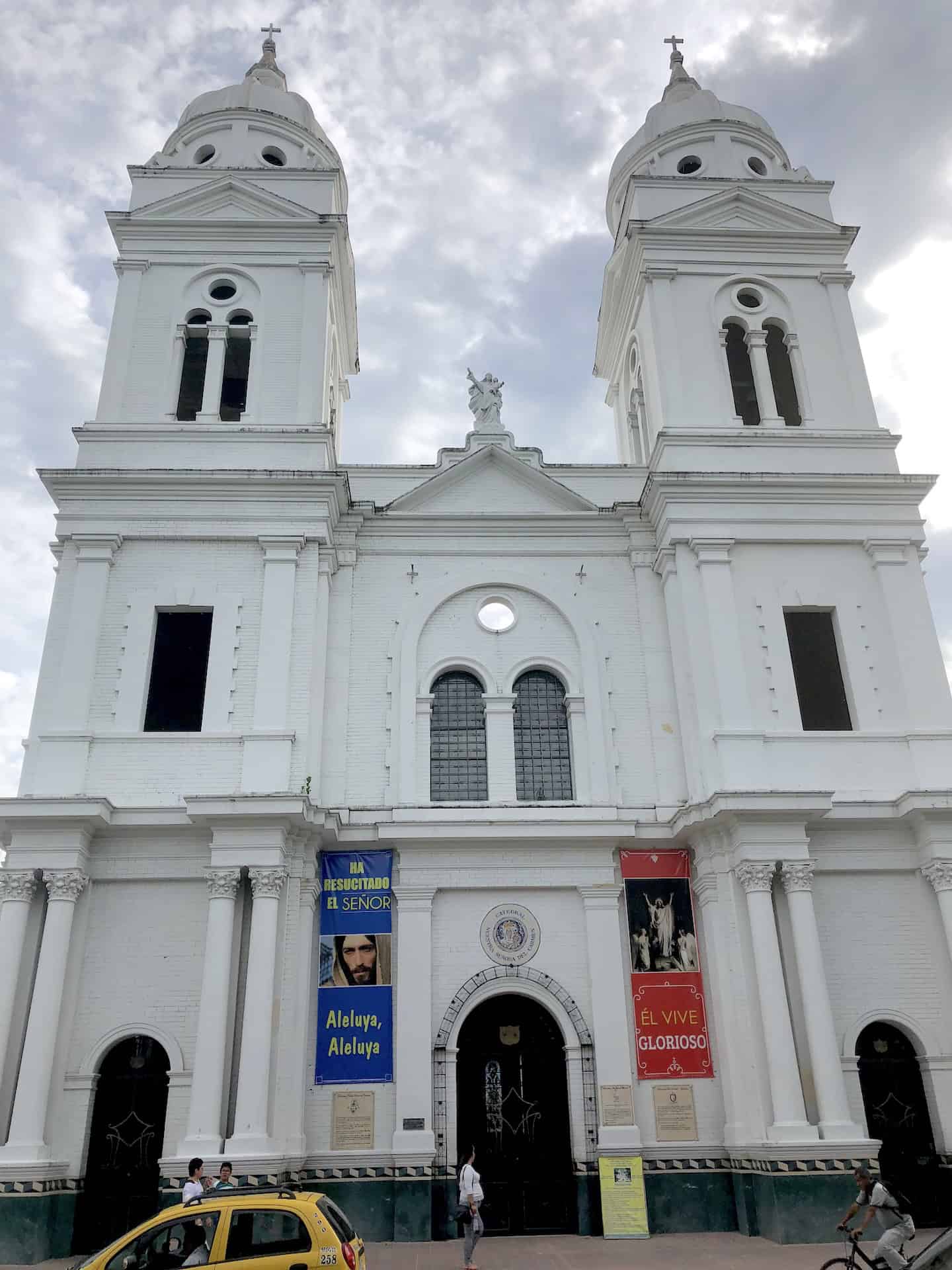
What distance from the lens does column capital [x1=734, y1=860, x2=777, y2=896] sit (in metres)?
17.2

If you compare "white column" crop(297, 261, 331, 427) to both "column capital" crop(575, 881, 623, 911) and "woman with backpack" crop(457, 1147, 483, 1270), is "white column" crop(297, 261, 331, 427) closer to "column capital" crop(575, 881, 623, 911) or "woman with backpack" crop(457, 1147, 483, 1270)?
"column capital" crop(575, 881, 623, 911)

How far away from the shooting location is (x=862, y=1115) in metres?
16.5

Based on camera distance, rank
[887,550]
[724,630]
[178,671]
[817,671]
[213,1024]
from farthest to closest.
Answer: [887,550], [817,671], [724,630], [178,671], [213,1024]

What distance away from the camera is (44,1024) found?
1592 centimetres

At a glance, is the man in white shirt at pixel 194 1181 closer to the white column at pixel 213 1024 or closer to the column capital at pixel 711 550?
the white column at pixel 213 1024

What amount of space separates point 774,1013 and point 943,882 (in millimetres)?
3875

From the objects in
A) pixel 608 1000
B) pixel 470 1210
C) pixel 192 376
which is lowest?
pixel 470 1210

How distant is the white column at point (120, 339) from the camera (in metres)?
22.0

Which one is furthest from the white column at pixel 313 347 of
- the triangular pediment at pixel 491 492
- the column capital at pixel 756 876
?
the column capital at pixel 756 876

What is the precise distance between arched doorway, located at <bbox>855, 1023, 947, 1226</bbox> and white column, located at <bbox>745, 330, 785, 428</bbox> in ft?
40.1

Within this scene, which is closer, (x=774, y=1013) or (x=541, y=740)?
(x=774, y=1013)

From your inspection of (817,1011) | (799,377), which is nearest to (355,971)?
(817,1011)

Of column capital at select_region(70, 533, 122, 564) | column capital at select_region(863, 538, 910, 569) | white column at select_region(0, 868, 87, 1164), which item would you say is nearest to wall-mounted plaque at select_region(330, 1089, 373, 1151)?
white column at select_region(0, 868, 87, 1164)

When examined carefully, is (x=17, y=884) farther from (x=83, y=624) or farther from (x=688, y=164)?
(x=688, y=164)
